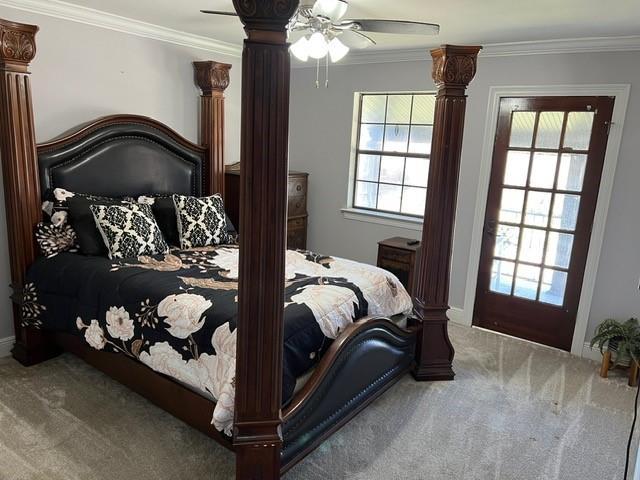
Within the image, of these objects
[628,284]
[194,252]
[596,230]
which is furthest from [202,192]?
[628,284]

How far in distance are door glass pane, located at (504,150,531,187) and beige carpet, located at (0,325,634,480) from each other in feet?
4.86

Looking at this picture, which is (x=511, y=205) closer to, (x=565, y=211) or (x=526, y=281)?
(x=565, y=211)

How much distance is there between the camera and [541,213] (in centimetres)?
372

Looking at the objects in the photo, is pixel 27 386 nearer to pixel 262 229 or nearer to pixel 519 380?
pixel 262 229

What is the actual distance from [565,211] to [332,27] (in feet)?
7.68

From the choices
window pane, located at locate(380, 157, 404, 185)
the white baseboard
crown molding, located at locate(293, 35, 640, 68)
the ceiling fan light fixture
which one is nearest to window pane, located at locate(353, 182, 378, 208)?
window pane, located at locate(380, 157, 404, 185)

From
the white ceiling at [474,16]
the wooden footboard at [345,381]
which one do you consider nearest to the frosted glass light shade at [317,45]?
the white ceiling at [474,16]

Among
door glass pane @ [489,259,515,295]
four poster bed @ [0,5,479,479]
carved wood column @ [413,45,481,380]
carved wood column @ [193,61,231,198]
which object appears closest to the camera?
four poster bed @ [0,5,479,479]

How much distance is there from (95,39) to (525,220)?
351 cm

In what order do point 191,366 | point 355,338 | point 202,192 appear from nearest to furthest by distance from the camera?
point 191,366
point 355,338
point 202,192

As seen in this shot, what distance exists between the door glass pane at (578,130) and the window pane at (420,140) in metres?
1.17

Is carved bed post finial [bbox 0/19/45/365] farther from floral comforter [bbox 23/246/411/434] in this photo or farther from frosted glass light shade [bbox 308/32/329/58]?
frosted glass light shade [bbox 308/32/329/58]

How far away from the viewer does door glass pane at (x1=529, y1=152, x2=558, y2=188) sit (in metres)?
3.62

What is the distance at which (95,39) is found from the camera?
3.41 meters
